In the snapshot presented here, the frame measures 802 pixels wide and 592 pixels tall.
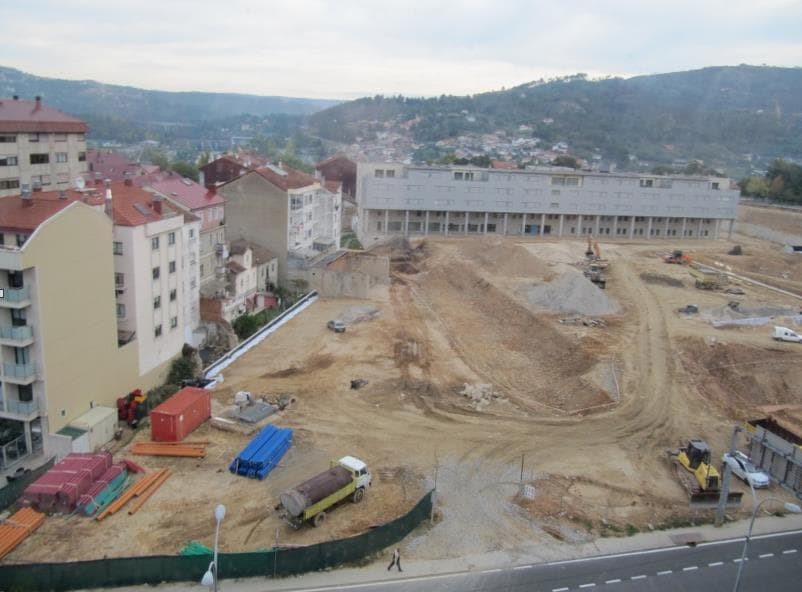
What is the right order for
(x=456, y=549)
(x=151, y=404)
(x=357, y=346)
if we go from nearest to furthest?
(x=456, y=549) → (x=151, y=404) → (x=357, y=346)

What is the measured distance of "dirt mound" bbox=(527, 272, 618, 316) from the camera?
168 ft

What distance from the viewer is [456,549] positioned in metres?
22.2

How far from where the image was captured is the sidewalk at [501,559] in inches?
794

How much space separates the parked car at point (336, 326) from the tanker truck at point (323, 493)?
21.9m

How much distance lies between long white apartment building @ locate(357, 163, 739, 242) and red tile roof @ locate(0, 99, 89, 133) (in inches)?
1334

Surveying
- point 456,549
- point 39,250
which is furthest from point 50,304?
point 456,549

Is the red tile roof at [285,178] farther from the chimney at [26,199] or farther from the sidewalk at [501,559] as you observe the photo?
the sidewalk at [501,559]

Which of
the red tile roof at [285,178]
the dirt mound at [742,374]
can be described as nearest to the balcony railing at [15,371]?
the red tile roof at [285,178]

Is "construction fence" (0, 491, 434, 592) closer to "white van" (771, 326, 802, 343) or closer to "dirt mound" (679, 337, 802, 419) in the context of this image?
"dirt mound" (679, 337, 802, 419)

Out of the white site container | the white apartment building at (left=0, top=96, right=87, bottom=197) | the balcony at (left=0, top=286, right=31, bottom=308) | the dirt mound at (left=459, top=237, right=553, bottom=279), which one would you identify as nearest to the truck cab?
the white site container

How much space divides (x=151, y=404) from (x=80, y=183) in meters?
11.7

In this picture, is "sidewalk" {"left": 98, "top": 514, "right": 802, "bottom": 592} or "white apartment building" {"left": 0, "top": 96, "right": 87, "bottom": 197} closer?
"sidewalk" {"left": 98, "top": 514, "right": 802, "bottom": 592}

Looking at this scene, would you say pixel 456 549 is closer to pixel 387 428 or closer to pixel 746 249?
pixel 387 428

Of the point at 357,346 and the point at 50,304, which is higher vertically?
the point at 50,304
